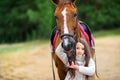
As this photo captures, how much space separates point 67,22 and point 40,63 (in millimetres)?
9804

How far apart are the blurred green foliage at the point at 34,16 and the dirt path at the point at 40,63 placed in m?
7.82

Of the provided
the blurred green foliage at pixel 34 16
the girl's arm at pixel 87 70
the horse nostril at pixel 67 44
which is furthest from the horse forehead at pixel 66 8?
the blurred green foliage at pixel 34 16

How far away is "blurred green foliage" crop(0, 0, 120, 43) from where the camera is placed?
3008cm

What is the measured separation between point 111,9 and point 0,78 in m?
17.8

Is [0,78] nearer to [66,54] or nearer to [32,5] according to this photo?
[66,54]

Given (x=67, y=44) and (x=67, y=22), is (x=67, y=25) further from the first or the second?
(x=67, y=44)

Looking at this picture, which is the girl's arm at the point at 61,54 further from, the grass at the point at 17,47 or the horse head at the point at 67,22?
the grass at the point at 17,47

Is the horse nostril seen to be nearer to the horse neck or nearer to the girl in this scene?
the girl

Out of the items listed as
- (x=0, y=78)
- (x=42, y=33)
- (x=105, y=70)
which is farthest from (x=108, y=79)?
(x=42, y=33)

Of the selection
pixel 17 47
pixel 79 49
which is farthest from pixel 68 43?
pixel 17 47

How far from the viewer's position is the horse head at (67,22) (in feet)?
25.1

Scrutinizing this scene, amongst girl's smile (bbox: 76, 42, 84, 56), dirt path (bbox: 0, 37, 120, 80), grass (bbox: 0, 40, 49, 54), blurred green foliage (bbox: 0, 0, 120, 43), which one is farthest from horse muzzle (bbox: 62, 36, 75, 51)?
blurred green foliage (bbox: 0, 0, 120, 43)

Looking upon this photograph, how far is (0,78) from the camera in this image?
1430 cm

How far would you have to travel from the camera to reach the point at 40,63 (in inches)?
693
